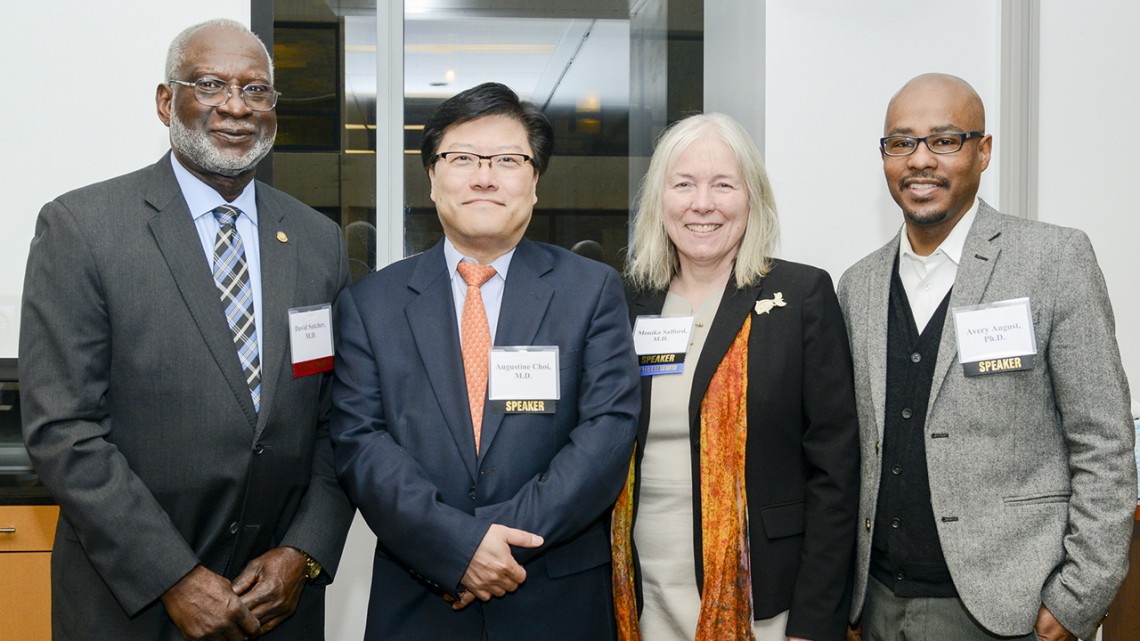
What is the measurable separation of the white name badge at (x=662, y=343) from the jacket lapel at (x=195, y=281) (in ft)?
3.06

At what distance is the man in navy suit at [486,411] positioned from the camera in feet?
6.51

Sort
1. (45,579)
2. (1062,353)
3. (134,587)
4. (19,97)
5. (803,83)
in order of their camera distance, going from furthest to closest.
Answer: (803,83) < (19,97) < (45,579) < (1062,353) < (134,587)

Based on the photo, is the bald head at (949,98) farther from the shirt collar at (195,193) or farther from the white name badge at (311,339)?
the shirt collar at (195,193)

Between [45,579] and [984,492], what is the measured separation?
297 centimetres

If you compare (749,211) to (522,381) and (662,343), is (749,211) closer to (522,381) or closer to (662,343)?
(662,343)

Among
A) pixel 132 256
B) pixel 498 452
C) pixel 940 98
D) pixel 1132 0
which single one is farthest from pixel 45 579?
pixel 1132 0

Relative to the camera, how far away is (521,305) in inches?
85.3

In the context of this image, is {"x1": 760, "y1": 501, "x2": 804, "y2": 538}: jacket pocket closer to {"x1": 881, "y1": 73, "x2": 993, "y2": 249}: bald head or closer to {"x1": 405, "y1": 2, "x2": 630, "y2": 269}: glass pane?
{"x1": 881, "y1": 73, "x2": 993, "y2": 249}: bald head

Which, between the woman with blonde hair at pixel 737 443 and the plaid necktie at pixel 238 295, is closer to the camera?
the plaid necktie at pixel 238 295

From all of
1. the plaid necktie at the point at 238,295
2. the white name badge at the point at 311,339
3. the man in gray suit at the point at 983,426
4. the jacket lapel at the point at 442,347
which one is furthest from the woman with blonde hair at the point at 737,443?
the plaid necktie at the point at 238,295

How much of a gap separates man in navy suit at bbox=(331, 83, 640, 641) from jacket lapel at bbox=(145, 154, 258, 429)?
236 millimetres

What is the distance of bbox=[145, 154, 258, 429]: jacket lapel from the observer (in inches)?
79.8

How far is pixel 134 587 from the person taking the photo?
1.93m

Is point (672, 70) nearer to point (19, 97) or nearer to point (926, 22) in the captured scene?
point (926, 22)
